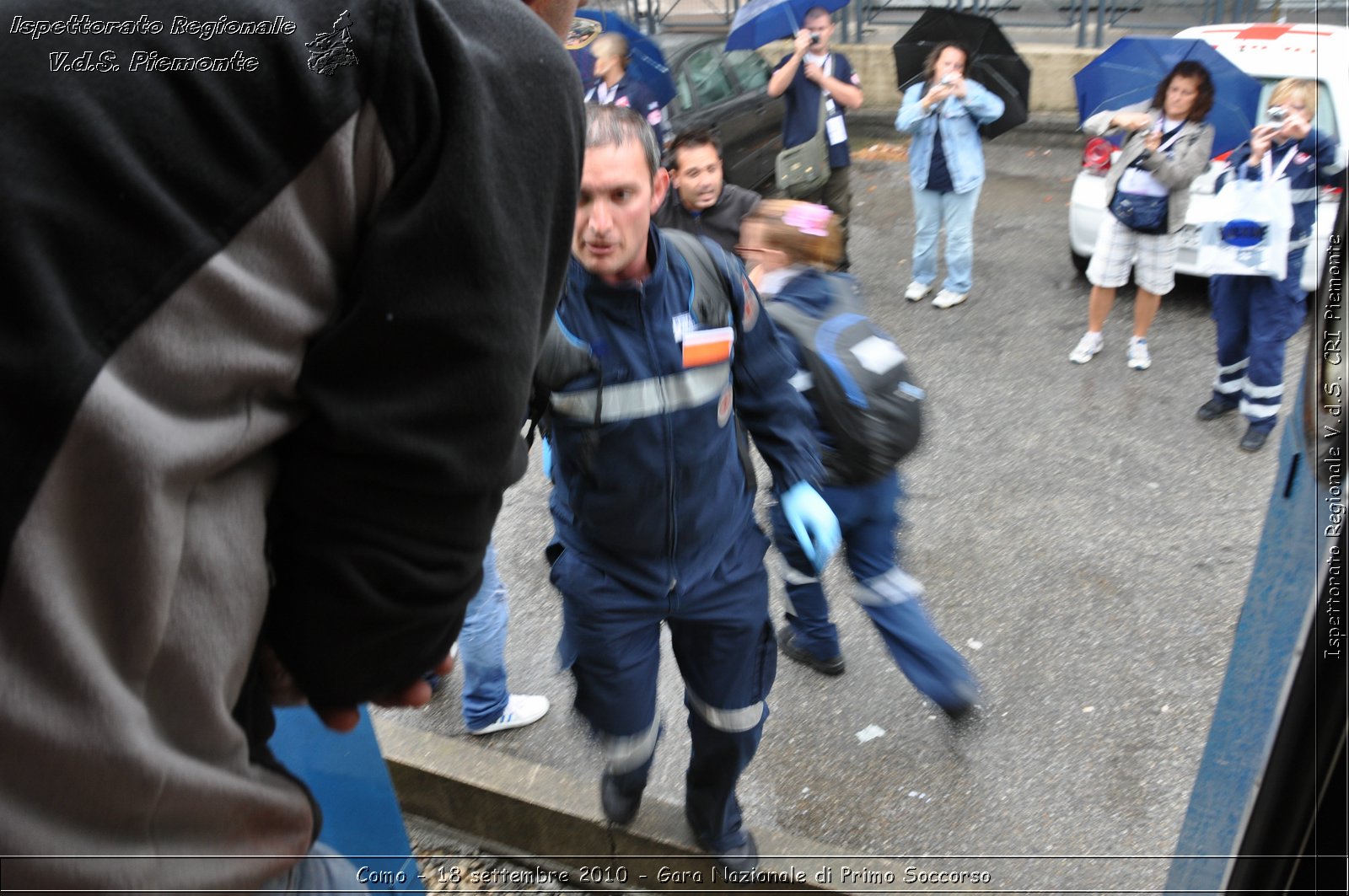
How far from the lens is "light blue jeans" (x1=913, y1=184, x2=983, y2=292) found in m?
6.47

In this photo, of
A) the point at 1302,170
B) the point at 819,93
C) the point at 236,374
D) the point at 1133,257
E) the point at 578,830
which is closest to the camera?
the point at 236,374

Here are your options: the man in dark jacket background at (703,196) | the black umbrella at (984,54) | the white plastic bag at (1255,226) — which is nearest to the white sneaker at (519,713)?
the man in dark jacket background at (703,196)

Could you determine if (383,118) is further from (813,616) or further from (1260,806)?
(813,616)

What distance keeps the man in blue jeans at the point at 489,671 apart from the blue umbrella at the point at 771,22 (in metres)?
4.45

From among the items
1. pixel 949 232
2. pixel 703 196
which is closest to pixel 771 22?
pixel 949 232

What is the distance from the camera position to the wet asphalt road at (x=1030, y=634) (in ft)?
10.1

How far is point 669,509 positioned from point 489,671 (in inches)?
50.2

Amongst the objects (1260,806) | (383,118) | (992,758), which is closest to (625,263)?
(383,118)

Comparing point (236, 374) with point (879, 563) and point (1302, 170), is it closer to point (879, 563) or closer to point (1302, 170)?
point (879, 563)

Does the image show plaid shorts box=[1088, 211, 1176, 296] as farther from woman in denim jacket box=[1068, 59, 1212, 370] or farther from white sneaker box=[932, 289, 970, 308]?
white sneaker box=[932, 289, 970, 308]

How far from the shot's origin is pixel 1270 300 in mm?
4758

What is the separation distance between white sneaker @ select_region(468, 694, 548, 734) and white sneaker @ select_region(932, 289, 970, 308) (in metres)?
4.14

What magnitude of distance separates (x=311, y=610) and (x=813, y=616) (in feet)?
8.71

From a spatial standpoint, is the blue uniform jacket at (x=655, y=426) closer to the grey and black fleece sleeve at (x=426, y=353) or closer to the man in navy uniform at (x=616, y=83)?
the grey and black fleece sleeve at (x=426, y=353)
